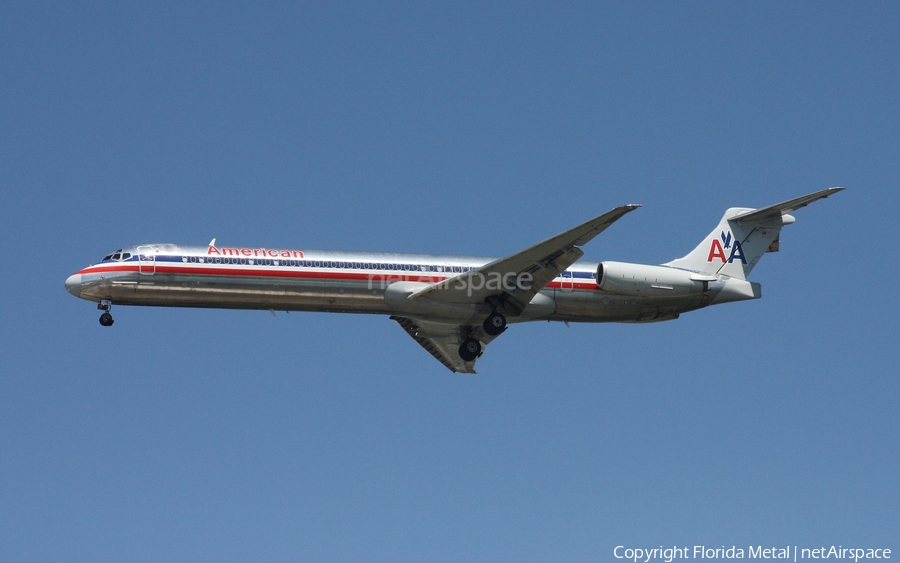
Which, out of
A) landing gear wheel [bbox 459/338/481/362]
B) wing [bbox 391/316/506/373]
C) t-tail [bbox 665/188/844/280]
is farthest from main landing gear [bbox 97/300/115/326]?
t-tail [bbox 665/188/844/280]

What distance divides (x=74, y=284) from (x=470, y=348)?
1224 cm

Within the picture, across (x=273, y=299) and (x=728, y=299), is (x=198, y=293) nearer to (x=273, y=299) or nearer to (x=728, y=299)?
(x=273, y=299)

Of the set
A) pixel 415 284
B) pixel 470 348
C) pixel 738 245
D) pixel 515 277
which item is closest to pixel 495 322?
pixel 515 277

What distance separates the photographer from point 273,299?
33.5 metres

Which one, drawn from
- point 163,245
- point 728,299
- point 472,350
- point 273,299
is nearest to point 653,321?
point 728,299

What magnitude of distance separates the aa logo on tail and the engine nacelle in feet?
7.10

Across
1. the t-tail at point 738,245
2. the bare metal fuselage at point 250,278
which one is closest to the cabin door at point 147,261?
the bare metal fuselage at point 250,278

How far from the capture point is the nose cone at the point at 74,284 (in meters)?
33.6

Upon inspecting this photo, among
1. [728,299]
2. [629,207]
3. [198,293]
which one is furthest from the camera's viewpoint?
[728,299]

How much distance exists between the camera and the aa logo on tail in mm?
36844

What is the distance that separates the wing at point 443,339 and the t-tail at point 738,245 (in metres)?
7.07

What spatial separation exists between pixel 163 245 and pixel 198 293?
1.85 m

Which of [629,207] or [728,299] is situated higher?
[629,207]

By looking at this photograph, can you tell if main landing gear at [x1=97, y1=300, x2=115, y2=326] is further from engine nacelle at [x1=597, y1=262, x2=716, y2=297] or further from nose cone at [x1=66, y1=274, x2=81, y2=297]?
engine nacelle at [x1=597, y1=262, x2=716, y2=297]
